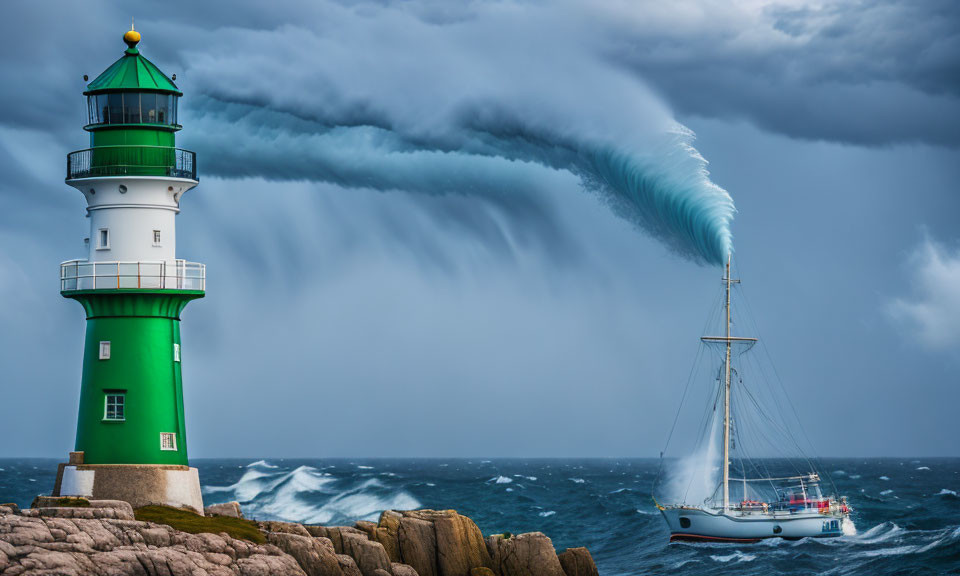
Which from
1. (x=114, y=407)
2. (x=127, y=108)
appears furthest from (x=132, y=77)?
(x=114, y=407)

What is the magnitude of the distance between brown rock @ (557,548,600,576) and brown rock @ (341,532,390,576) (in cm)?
507

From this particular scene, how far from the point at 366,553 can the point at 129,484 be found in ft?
18.8

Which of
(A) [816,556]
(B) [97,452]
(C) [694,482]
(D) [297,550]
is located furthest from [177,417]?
(C) [694,482]

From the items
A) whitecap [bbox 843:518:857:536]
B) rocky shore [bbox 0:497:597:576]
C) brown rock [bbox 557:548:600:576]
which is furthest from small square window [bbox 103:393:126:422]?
whitecap [bbox 843:518:857:536]

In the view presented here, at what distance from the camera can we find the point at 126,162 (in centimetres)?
3234

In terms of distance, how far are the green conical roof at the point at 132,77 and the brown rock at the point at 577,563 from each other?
48.6ft

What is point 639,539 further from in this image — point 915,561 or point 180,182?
point 180,182

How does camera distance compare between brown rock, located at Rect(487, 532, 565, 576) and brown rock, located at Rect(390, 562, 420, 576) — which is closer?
brown rock, located at Rect(390, 562, 420, 576)

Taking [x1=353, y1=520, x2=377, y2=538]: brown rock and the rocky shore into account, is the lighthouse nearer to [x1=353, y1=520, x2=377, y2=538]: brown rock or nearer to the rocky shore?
the rocky shore

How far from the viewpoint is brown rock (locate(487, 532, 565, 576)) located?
32562mm

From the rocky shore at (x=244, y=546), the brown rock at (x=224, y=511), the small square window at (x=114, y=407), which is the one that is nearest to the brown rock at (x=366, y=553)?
the rocky shore at (x=244, y=546)

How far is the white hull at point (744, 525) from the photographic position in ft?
186

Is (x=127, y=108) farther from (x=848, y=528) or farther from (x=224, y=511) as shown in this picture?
(x=848, y=528)

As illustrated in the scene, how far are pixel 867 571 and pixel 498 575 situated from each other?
17521 millimetres
